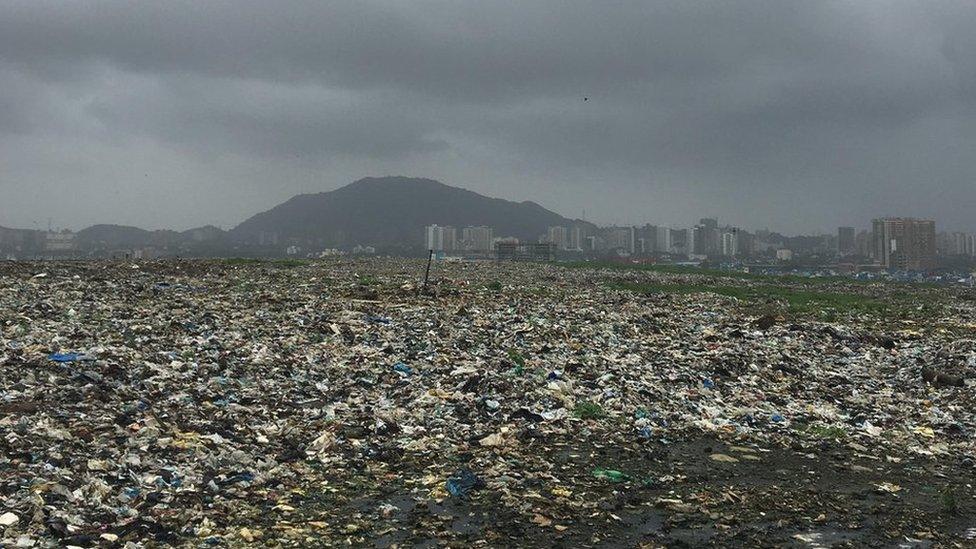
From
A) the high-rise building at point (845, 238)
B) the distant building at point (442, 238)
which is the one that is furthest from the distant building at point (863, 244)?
the distant building at point (442, 238)

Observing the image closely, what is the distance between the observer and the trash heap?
16.5 feet

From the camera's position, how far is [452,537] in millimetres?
4691

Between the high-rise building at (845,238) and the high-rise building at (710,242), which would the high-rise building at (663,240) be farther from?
the high-rise building at (845,238)

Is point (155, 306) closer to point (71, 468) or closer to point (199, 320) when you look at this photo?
point (199, 320)

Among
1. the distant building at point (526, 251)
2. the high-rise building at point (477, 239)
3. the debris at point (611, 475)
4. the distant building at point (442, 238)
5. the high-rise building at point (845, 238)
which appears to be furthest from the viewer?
the high-rise building at point (845, 238)

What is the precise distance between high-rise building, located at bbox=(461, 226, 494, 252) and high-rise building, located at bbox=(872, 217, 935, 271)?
6949 centimetres

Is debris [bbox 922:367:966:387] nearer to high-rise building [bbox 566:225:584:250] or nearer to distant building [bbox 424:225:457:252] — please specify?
distant building [bbox 424:225:457:252]

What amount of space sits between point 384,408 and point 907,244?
107 metres

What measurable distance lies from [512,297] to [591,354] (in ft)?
29.6

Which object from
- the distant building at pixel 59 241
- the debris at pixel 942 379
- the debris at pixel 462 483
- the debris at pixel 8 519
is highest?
the distant building at pixel 59 241

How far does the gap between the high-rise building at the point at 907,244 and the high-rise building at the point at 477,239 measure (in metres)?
69.5

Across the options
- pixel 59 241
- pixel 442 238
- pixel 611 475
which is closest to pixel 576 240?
pixel 442 238

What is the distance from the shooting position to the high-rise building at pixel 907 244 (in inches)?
3664

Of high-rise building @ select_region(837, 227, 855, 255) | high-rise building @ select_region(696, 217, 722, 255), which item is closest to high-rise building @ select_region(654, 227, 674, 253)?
high-rise building @ select_region(696, 217, 722, 255)
